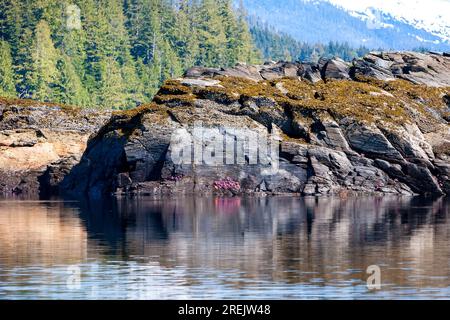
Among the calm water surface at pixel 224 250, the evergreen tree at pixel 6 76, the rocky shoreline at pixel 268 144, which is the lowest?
the calm water surface at pixel 224 250

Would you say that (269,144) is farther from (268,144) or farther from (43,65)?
(43,65)

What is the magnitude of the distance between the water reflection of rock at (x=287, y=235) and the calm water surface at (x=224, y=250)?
0.21 feet

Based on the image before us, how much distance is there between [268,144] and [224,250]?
44121mm

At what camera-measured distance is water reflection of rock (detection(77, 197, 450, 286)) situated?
5216 centimetres

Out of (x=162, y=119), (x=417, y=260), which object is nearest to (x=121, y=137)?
(x=162, y=119)

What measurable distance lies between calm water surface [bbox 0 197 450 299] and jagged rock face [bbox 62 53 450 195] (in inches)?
Answer: 388

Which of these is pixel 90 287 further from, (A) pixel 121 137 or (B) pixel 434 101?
(B) pixel 434 101

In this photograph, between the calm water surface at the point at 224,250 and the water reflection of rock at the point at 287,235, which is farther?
the water reflection of rock at the point at 287,235

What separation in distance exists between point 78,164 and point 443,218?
42961mm

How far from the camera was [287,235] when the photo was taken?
6625cm

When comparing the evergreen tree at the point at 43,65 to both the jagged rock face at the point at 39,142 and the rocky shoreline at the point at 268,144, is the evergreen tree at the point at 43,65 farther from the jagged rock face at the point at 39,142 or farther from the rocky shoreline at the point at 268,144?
the rocky shoreline at the point at 268,144

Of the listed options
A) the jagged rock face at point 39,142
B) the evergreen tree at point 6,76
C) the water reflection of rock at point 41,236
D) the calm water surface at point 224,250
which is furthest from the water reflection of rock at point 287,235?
the evergreen tree at point 6,76

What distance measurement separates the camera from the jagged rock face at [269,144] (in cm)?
10106

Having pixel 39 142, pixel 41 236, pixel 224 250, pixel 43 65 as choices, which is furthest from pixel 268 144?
pixel 43 65
